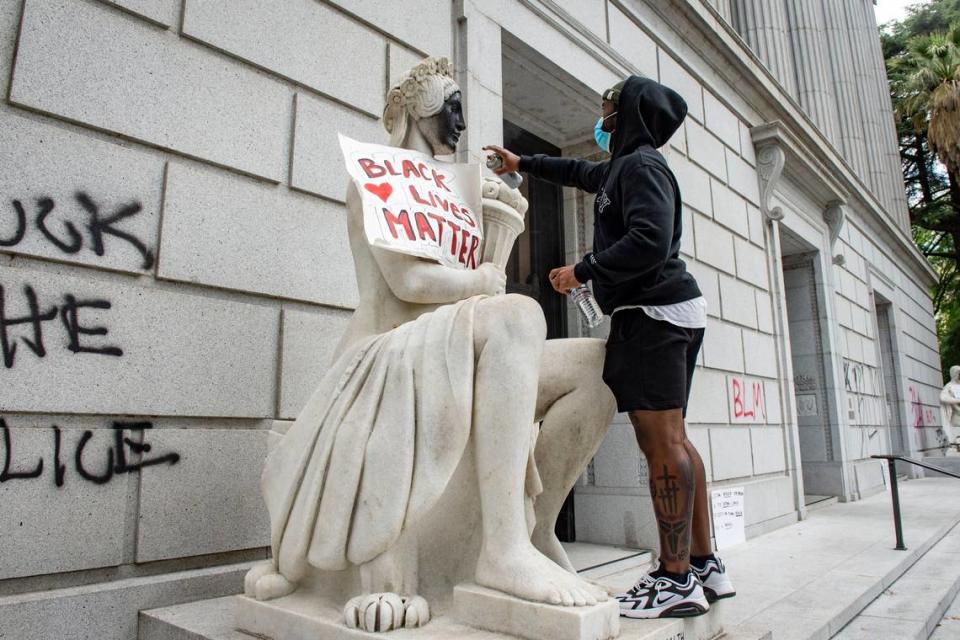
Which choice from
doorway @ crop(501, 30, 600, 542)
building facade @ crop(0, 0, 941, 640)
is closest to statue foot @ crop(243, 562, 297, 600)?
building facade @ crop(0, 0, 941, 640)

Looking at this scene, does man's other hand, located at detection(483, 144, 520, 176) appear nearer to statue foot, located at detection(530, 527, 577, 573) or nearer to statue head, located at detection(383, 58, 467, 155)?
statue head, located at detection(383, 58, 467, 155)

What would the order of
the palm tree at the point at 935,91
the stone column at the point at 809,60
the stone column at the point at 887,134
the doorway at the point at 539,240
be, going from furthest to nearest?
the palm tree at the point at 935,91, the stone column at the point at 887,134, the stone column at the point at 809,60, the doorway at the point at 539,240

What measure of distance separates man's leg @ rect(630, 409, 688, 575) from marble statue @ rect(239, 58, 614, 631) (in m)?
0.19

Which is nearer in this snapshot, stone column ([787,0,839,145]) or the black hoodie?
the black hoodie

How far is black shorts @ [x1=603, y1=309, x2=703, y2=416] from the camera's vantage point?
231 cm

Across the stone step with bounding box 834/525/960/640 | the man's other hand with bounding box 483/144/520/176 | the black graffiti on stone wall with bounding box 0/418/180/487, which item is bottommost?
the stone step with bounding box 834/525/960/640

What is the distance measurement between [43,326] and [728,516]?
5.76 meters

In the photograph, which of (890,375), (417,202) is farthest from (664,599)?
(890,375)

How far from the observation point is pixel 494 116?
15.4 ft

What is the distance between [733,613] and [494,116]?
3.58 meters

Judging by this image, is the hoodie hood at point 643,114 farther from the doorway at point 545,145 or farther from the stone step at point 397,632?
the doorway at point 545,145

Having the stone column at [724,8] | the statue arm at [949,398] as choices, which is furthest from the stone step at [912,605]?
the statue arm at [949,398]

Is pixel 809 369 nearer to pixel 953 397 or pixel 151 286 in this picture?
pixel 953 397

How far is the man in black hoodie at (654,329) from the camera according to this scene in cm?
230
